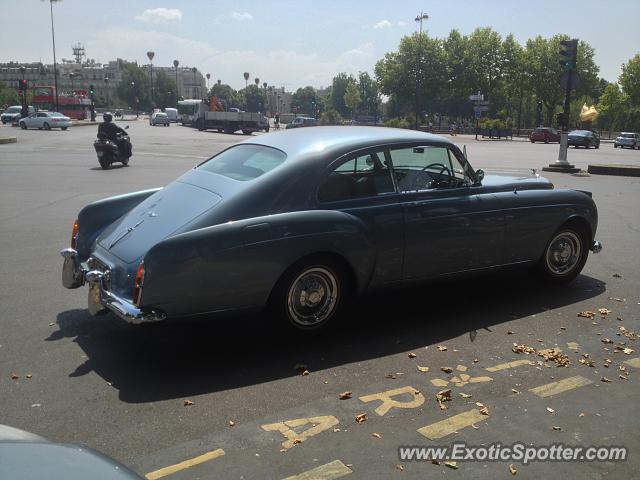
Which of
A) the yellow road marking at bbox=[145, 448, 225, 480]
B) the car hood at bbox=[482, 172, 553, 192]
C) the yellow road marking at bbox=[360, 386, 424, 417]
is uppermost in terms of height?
the car hood at bbox=[482, 172, 553, 192]

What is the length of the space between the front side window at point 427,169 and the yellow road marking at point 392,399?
6.02 ft

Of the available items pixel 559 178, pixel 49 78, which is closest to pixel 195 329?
pixel 559 178

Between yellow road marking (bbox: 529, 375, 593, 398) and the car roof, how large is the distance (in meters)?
2.33

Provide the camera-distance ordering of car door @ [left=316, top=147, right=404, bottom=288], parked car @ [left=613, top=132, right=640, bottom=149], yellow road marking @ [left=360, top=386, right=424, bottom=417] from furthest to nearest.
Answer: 1. parked car @ [left=613, top=132, right=640, bottom=149]
2. car door @ [left=316, top=147, right=404, bottom=288]
3. yellow road marking @ [left=360, top=386, right=424, bottom=417]

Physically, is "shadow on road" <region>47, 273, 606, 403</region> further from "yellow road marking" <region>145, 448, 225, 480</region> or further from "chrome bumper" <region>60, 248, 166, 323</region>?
"yellow road marking" <region>145, 448, 225, 480</region>

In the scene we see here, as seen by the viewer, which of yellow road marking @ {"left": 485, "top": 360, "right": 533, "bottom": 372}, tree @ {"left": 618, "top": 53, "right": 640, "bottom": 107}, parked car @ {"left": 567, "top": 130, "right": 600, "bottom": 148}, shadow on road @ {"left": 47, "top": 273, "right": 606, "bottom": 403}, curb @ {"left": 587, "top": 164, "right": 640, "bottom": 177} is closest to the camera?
shadow on road @ {"left": 47, "top": 273, "right": 606, "bottom": 403}

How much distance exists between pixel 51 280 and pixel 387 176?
12.3ft

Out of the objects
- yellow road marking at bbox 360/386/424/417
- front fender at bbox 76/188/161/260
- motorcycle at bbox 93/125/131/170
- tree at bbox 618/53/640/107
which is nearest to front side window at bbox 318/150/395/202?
yellow road marking at bbox 360/386/424/417

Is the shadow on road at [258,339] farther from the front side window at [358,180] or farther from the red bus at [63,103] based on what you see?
the red bus at [63,103]

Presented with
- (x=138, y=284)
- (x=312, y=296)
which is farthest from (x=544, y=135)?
(x=138, y=284)

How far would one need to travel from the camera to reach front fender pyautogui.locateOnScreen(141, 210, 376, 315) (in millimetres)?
3908

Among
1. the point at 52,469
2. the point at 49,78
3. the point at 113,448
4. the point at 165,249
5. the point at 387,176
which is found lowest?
the point at 113,448

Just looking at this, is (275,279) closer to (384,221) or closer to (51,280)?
(384,221)

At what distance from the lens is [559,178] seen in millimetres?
18312
